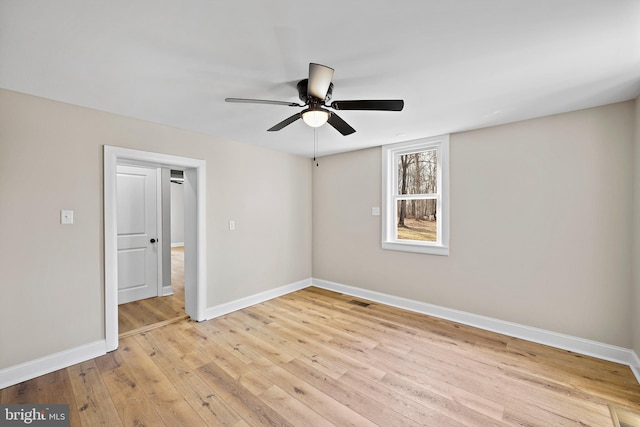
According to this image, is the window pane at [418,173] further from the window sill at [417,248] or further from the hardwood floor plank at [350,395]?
the hardwood floor plank at [350,395]

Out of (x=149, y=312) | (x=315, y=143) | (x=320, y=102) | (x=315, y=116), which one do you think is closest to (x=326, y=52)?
(x=320, y=102)

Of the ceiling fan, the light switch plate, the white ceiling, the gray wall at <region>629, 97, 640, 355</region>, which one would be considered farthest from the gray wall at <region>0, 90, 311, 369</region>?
the gray wall at <region>629, 97, 640, 355</region>

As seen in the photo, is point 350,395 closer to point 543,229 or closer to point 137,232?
point 543,229

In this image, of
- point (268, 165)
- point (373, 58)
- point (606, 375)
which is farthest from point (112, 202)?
point (606, 375)

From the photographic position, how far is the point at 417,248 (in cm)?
366

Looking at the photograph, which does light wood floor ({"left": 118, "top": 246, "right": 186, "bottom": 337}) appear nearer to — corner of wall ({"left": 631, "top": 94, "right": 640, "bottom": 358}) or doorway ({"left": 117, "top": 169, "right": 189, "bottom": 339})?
doorway ({"left": 117, "top": 169, "right": 189, "bottom": 339})

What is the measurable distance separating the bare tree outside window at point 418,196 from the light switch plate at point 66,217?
150 inches

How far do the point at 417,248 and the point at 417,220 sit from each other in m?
0.43

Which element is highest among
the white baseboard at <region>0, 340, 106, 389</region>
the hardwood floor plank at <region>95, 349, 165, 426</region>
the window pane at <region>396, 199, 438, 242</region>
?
the window pane at <region>396, 199, 438, 242</region>

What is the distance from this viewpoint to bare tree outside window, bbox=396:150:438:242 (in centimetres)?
368

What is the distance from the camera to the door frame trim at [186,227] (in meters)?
2.59

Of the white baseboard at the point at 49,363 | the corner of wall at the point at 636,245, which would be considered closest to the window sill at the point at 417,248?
the corner of wall at the point at 636,245

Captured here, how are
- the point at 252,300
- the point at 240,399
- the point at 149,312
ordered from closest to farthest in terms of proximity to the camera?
A: the point at 240,399 < the point at 149,312 < the point at 252,300

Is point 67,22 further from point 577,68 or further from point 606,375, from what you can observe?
point 606,375
